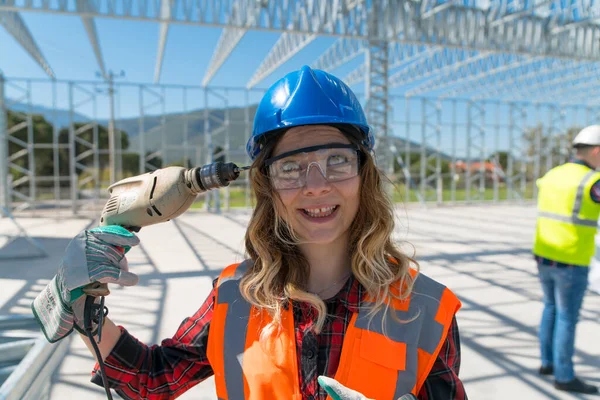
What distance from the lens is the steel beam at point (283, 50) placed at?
12.4 metres

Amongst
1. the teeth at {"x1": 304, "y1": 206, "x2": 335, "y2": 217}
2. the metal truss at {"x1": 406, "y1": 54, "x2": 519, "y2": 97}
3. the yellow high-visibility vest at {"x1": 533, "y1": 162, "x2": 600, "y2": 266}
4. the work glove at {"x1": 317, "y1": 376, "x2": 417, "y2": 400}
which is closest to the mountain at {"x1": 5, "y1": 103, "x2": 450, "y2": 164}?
the metal truss at {"x1": 406, "y1": 54, "x2": 519, "y2": 97}

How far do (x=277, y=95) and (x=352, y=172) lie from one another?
316mm

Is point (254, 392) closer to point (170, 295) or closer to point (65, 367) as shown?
point (65, 367)

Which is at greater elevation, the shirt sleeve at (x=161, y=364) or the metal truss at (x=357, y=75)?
the metal truss at (x=357, y=75)

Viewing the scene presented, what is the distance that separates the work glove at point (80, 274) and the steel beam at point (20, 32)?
29.7ft

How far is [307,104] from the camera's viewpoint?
1193 millimetres

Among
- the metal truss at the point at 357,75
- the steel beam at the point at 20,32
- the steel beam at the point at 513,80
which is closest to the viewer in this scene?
the steel beam at the point at 20,32

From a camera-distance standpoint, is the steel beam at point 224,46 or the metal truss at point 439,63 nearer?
the steel beam at point 224,46

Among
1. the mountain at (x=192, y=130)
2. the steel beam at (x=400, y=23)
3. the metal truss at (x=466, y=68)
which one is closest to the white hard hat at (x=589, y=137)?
the steel beam at (x=400, y=23)

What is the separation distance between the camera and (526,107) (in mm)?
18609

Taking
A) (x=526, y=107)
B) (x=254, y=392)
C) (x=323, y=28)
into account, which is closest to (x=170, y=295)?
(x=254, y=392)

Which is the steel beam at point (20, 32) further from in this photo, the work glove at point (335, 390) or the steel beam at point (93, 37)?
the work glove at point (335, 390)

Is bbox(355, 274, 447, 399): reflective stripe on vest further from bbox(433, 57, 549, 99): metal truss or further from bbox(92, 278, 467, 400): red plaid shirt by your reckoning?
bbox(433, 57, 549, 99): metal truss

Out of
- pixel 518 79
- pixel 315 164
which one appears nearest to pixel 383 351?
pixel 315 164
